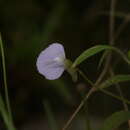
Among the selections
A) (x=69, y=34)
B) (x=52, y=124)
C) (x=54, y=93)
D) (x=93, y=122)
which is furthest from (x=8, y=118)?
(x=69, y=34)

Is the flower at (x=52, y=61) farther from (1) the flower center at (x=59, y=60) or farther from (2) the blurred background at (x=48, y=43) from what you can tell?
(2) the blurred background at (x=48, y=43)

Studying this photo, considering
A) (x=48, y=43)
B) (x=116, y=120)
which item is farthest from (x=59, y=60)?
(x=48, y=43)

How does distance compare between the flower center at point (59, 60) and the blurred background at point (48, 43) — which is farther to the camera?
the blurred background at point (48, 43)

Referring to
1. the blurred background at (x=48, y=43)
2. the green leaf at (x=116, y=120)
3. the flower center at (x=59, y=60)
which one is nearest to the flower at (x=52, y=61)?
the flower center at (x=59, y=60)

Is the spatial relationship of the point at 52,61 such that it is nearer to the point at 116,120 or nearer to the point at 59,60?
the point at 59,60

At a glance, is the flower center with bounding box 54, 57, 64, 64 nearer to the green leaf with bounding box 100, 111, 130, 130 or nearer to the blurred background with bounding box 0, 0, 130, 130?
the green leaf with bounding box 100, 111, 130, 130
